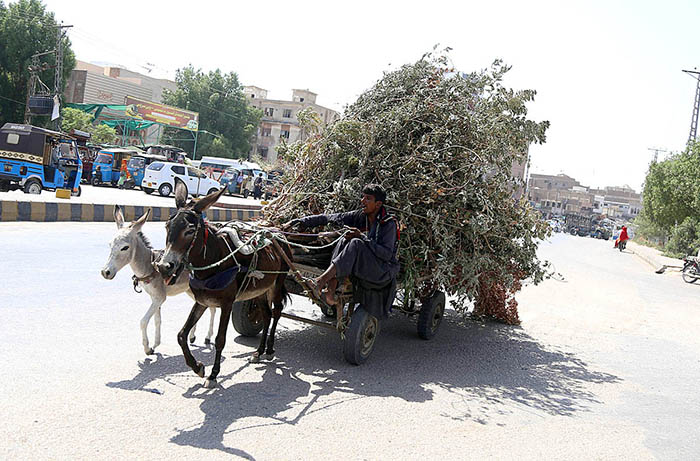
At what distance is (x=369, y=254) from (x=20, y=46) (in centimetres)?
4743

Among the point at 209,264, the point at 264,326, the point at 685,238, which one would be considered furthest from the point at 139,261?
the point at 685,238

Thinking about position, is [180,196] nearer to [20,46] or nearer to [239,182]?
[239,182]

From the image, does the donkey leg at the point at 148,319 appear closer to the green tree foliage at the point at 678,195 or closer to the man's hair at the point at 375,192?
the man's hair at the point at 375,192

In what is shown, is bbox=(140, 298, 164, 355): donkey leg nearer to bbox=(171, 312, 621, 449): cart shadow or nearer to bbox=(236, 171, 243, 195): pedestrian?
bbox=(171, 312, 621, 449): cart shadow

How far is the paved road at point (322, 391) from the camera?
4.40 metres

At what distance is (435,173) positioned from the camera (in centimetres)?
741

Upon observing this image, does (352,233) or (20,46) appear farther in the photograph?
(20,46)

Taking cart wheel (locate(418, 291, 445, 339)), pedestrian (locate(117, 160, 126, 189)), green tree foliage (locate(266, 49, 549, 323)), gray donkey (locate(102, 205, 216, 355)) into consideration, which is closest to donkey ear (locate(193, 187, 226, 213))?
gray donkey (locate(102, 205, 216, 355))

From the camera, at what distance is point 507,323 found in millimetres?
10367

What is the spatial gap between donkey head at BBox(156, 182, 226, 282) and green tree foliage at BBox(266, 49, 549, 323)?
246cm

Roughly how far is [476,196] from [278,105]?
89209 mm

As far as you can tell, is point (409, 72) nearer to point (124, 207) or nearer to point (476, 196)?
point (476, 196)

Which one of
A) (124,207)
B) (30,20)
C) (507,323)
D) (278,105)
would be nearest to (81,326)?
(507,323)

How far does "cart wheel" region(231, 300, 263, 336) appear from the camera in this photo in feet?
23.4
